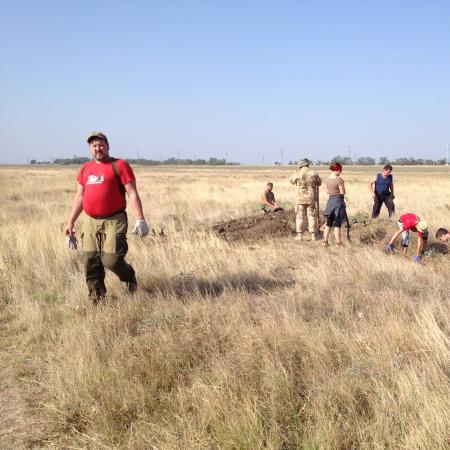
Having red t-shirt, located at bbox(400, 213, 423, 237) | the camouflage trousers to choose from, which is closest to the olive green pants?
red t-shirt, located at bbox(400, 213, 423, 237)

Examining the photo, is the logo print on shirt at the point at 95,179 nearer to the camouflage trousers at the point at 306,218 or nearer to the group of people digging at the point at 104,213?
the group of people digging at the point at 104,213

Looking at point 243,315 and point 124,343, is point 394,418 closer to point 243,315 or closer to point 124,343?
point 243,315

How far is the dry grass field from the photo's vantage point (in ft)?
8.39

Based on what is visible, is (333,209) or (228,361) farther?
(333,209)

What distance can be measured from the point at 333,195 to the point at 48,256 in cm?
501

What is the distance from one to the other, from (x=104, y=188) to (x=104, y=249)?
2.02 feet

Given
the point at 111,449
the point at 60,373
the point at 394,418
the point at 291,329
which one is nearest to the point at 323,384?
the point at 394,418

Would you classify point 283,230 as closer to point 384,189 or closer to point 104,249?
point 384,189

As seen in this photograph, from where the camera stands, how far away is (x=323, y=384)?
287cm

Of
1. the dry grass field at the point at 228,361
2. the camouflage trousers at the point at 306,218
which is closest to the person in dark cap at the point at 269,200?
the camouflage trousers at the point at 306,218

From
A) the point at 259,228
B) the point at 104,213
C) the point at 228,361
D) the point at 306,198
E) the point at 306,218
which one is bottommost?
the point at 228,361

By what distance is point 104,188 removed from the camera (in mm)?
4461

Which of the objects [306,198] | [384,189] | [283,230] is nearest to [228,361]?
[306,198]

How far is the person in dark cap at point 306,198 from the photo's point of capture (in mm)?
9039
